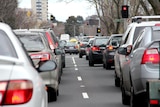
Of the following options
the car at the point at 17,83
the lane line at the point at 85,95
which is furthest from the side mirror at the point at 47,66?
the lane line at the point at 85,95

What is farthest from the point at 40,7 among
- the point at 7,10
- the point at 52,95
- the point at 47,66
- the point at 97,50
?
the point at 47,66

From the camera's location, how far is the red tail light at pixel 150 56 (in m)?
8.83

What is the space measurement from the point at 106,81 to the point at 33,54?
748 cm

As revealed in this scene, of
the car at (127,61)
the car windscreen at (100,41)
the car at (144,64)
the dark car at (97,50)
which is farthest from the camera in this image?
the car windscreen at (100,41)

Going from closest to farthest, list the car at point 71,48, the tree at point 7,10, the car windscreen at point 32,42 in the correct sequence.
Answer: the car windscreen at point 32,42, the tree at point 7,10, the car at point 71,48

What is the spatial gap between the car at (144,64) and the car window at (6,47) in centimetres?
375

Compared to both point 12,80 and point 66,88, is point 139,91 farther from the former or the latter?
point 66,88

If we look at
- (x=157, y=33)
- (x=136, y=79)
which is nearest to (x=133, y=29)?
(x=157, y=33)

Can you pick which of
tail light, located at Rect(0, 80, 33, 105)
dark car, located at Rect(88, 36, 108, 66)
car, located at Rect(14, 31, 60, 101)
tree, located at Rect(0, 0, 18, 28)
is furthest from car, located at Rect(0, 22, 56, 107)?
tree, located at Rect(0, 0, 18, 28)

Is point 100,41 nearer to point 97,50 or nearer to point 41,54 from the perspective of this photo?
point 97,50

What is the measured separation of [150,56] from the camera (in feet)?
29.2

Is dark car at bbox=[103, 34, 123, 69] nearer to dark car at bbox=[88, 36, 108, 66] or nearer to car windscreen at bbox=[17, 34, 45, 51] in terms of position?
dark car at bbox=[88, 36, 108, 66]

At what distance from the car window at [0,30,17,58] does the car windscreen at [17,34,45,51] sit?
663 cm

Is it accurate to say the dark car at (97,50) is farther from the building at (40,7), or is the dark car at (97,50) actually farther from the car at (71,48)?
the building at (40,7)
